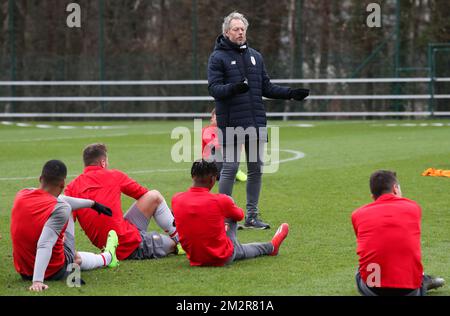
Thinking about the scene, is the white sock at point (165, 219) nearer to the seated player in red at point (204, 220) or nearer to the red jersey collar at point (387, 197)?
the seated player in red at point (204, 220)

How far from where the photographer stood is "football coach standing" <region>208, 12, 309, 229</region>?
11.2m

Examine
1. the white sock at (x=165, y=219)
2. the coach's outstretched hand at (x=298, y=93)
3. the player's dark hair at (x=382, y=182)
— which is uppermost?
the coach's outstretched hand at (x=298, y=93)

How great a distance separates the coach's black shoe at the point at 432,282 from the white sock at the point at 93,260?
2829 millimetres

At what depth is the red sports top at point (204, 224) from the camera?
29.6ft

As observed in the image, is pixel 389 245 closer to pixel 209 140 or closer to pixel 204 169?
pixel 204 169

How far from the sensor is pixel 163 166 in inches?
719

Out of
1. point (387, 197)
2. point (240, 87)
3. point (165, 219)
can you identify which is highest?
point (240, 87)

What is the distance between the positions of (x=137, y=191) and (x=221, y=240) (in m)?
1.04

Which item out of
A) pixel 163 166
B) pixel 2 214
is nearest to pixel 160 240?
pixel 2 214

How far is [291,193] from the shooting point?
14.4 meters

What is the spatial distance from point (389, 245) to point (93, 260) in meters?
2.77

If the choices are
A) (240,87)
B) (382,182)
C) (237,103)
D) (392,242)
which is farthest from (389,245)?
(237,103)

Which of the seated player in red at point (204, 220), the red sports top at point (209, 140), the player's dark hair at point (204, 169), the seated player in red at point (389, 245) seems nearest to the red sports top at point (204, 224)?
the seated player in red at point (204, 220)

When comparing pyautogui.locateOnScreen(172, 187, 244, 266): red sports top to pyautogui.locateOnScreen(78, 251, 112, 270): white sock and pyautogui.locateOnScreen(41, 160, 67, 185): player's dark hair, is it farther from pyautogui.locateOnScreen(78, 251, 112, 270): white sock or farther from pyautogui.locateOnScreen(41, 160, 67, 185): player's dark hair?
pyautogui.locateOnScreen(41, 160, 67, 185): player's dark hair
